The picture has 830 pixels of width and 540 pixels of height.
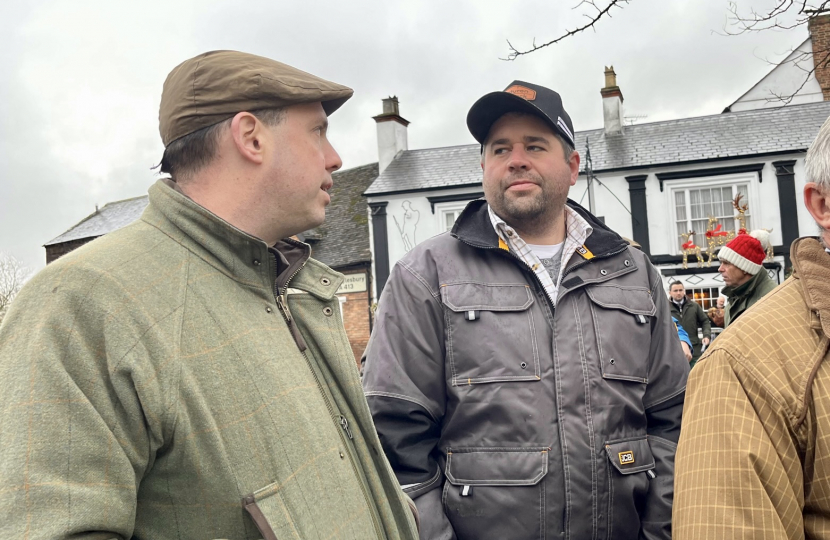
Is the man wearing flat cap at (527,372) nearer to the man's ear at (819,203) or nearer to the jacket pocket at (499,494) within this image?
the jacket pocket at (499,494)

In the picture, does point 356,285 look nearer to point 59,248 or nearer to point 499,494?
point 499,494

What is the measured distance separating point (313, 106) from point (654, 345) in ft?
5.81

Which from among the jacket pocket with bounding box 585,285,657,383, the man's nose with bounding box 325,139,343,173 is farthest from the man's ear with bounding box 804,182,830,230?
the man's nose with bounding box 325,139,343,173

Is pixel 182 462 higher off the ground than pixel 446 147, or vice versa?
pixel 446 147

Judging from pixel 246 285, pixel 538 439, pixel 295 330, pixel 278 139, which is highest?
pixel 278 139

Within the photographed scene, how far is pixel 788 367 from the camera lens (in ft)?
5.92

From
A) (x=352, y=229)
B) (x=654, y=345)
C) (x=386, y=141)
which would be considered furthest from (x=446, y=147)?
(x=654, y=345)

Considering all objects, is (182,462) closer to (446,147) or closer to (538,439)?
(538,439)

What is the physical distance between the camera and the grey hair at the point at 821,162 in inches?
76.3

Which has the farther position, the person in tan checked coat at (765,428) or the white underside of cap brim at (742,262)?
the white underside of cap brim at (742,262)

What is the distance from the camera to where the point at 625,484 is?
2.55m

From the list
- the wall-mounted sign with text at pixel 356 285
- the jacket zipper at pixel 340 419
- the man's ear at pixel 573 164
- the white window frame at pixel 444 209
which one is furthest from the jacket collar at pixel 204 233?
the wall-mounted sign with text at pixel 356 285

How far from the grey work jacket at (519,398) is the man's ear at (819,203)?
2.93 ft

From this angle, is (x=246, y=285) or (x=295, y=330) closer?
(x=246, y=285)
